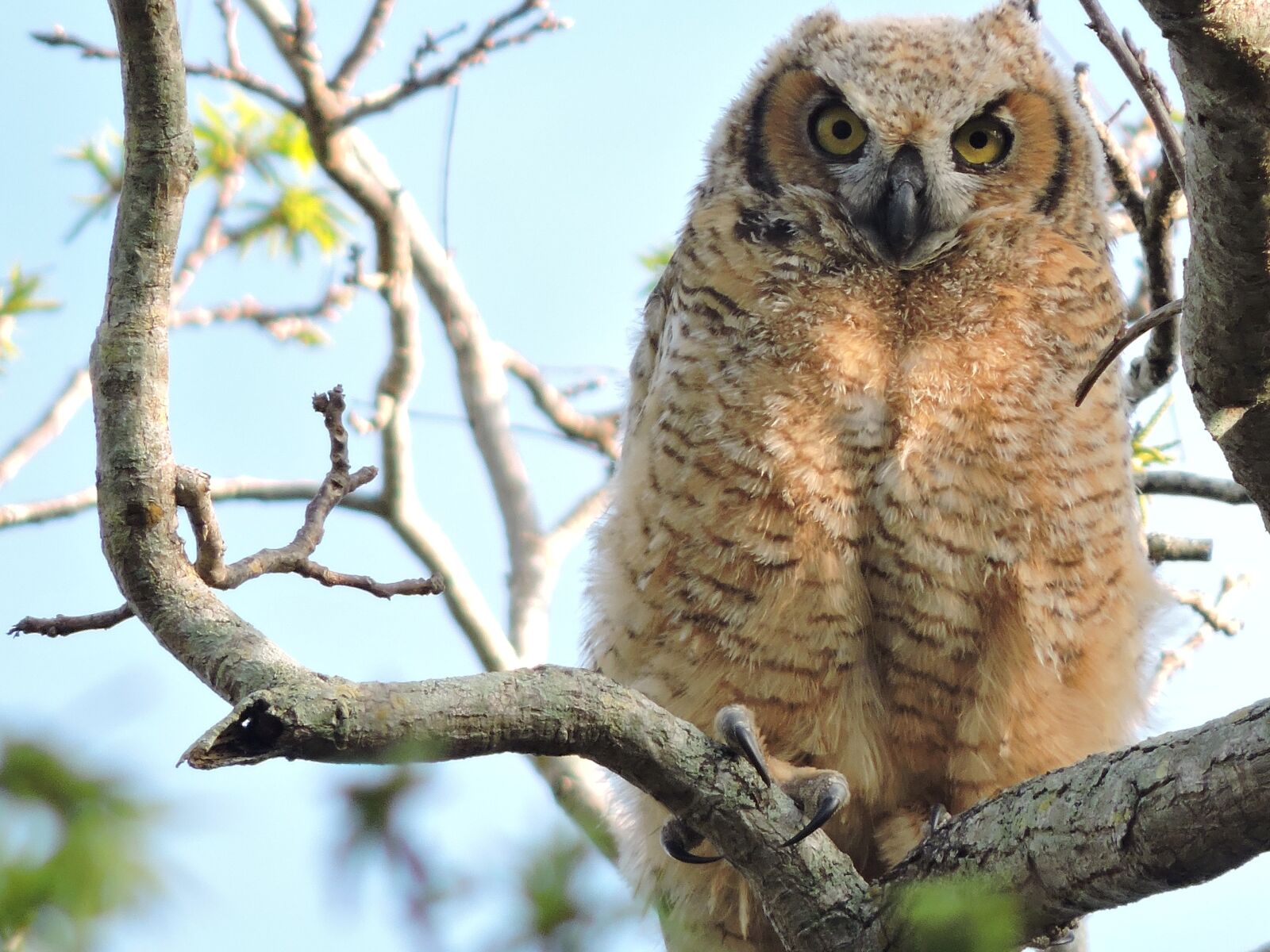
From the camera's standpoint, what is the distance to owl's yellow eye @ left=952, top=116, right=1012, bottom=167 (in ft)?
11.0

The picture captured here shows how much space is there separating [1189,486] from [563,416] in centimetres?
278

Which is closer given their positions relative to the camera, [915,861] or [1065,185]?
[915,861]

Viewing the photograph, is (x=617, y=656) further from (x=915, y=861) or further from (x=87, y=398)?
(x=87, y=398)

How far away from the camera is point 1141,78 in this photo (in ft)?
7.68

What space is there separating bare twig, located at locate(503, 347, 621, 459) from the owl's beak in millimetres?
2680

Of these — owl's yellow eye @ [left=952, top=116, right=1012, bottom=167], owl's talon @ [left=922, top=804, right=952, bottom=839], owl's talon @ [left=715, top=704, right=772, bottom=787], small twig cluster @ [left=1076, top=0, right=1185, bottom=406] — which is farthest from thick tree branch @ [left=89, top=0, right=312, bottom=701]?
owl's yellow eye @ [left=952, top=116, right=1012, bottom=167]

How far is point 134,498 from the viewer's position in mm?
2088

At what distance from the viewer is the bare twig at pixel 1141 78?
2.24 meters

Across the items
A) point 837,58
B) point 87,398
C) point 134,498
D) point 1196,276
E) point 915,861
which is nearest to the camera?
point 1196,276

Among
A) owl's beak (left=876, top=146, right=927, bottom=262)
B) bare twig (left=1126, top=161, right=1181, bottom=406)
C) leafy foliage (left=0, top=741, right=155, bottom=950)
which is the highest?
owl's beak (left=876, top=146, right=927, bottom=262)

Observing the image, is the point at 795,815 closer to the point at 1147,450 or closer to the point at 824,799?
the point at 824,799

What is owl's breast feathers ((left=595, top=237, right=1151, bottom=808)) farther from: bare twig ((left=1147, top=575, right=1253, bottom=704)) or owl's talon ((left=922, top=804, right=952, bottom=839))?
bare twig ((left=1147, top=575, right=1253, bottom=704))

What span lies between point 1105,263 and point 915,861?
176cm

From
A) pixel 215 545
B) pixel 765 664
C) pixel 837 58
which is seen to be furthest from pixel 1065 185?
pixel 215 545
